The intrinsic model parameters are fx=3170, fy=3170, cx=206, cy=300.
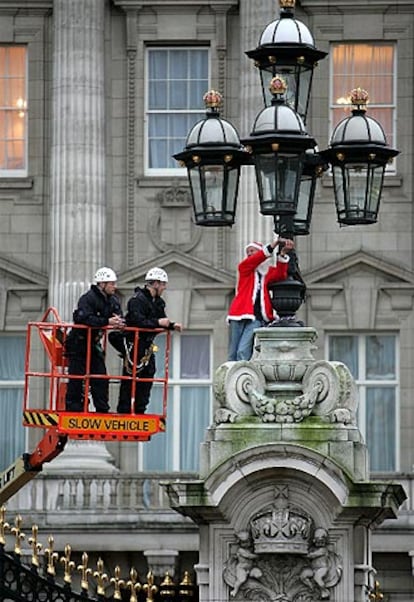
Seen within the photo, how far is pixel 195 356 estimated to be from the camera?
57562mm

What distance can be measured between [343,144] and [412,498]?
24.8 m

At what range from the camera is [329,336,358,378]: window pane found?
57.3 metres

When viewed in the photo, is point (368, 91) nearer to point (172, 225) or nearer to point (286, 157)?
point (172, 225)

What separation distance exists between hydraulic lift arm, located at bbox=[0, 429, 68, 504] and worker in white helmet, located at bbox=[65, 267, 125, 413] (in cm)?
89

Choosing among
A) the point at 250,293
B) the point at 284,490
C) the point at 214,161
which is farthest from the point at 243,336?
the point at 284,490

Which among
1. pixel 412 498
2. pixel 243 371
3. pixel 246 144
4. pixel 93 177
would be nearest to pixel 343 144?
pixel 246 144

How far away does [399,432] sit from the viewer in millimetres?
57000

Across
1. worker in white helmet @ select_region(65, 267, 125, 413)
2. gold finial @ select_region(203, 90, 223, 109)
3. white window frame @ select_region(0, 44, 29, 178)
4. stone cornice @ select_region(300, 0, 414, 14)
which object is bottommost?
worker in white helmet @ select_region(65, 267, 125, 413)

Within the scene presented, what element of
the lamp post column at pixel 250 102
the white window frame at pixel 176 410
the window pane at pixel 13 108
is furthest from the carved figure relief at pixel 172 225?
the window pane at pixel 13 108

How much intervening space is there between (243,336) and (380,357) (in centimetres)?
2370

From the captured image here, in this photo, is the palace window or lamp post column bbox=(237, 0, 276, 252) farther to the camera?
the palace window

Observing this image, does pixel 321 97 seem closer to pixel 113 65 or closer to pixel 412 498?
pixel 113 65

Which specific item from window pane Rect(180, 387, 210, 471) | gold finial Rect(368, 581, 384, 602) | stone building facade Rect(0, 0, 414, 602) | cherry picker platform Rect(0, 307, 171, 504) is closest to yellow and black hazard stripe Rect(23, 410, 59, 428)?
cherry picker platform Rect(0, 307, 171, 504)

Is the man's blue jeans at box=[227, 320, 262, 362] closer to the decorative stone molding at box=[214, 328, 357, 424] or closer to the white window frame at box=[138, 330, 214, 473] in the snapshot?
the decorative stone molding at box=[214, 328, 357, 424]
